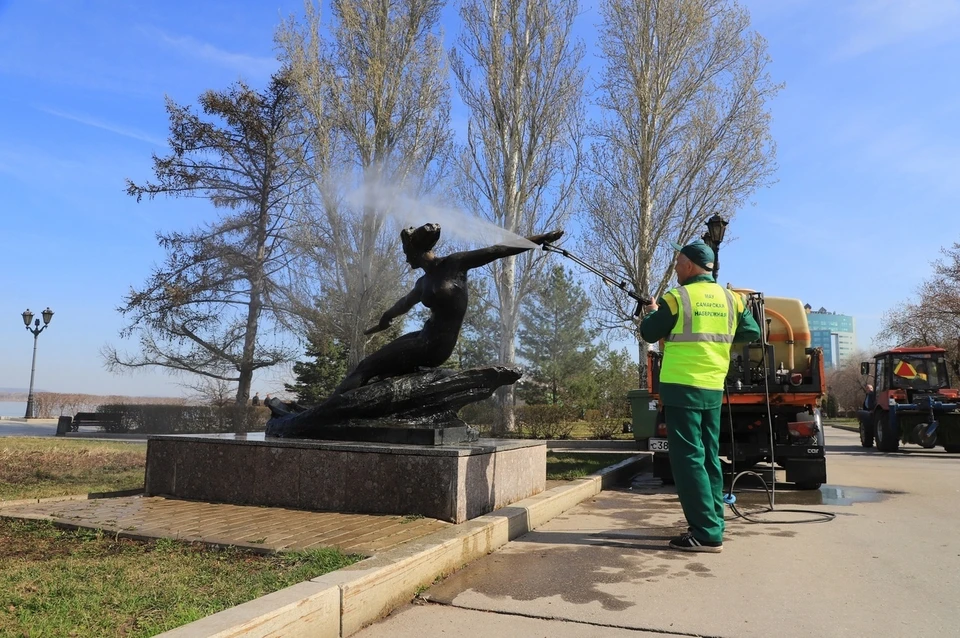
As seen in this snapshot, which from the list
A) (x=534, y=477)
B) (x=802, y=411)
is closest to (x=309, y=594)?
(x=534, y=477)

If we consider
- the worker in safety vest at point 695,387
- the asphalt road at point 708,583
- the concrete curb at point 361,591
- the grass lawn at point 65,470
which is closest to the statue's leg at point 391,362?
the concrete curb at point 361,591

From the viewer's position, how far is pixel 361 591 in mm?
3172

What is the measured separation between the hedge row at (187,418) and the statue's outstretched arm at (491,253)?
18.1 metres

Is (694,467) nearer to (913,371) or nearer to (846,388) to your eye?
(913,371)

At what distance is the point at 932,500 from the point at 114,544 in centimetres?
862

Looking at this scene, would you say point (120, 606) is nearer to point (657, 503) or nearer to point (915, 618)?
point (915, 618)

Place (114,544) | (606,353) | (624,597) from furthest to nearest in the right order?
(606,353)
(114,544)
(624,597)

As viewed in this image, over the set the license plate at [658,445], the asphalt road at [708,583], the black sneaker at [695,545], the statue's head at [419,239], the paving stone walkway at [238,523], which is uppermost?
the statue's head at [419,239]

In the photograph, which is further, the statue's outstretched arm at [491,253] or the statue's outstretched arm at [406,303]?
the statue's outstretched arm at [406,303]

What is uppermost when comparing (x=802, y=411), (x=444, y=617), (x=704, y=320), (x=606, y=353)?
(x=606, y=353)

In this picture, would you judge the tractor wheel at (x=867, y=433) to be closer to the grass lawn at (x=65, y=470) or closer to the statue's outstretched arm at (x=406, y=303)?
the statue's outstretched arm at (x=406, y=303)

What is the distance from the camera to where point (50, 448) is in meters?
13.5

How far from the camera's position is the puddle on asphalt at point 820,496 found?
7.74 m

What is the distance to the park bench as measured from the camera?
2518cm
